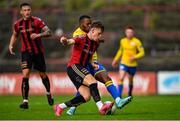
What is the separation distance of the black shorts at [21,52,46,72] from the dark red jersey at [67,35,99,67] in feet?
9.62

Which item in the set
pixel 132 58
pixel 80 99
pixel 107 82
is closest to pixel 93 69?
pixel 107 82

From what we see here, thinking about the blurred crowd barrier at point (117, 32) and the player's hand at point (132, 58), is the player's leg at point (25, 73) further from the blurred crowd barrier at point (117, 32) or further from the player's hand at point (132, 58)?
the blurred crowd barrier at point (117, 32)

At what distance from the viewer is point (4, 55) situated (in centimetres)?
3550

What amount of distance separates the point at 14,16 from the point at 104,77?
2191 centimetres

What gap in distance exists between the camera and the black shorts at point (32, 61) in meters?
16.9

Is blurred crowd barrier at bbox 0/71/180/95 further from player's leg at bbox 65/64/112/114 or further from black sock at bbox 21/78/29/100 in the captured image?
player's leg at bbox 65/64/112/114

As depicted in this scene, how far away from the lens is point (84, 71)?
14.0 meters

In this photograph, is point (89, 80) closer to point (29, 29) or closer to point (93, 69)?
point (93, 69)

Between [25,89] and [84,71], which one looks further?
[25,89]

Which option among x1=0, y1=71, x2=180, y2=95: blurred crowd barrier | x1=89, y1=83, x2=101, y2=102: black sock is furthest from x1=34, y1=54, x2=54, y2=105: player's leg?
x1=0, y1=71, x2=180, y2=95: blurred crowd barrier

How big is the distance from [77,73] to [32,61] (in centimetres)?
335

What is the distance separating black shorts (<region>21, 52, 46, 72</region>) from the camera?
55.3ft

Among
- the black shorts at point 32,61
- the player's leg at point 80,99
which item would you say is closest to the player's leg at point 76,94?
the player's leg at point 80,99

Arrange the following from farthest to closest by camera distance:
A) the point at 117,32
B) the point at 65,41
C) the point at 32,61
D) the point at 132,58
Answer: the point at 117,32 → the point at 132,58 → the point at 32,61 → the point at 65,41
